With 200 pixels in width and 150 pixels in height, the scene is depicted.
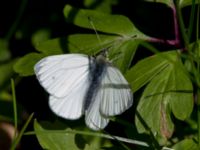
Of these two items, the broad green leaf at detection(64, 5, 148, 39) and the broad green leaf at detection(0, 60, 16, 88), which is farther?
the broad green leaf at detection(0, 60, 16, 88)

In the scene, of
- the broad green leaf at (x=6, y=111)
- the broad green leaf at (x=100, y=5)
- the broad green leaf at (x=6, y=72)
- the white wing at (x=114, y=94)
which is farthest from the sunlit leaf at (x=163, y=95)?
the broad green leaf at (x=6, y=72)

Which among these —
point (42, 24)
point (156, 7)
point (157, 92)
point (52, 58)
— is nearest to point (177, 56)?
point (157, 92)

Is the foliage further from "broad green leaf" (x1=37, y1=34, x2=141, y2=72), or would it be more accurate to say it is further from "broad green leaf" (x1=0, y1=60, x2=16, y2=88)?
"broad green leaf" (x1=0, y1=60, x2=16, y2=88)

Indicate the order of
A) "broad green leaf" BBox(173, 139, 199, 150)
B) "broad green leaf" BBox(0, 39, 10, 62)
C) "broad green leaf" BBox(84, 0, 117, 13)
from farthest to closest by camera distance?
"broad green leaf" BBox(0, 39, 10, 62) < "broad green leaf" BBox(84, 0, 117, 13) < "broad green leaf" BBox(173, 139, 199, 150)

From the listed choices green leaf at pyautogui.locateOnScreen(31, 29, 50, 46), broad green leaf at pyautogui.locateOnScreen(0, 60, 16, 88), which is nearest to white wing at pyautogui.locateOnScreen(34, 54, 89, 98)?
green leaf at pyautogui.locateOnScreen(31, 29, 50, 46)

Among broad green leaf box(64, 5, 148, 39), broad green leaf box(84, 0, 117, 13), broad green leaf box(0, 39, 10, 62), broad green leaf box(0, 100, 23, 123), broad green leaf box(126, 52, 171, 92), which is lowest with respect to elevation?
broad green leaf box(0, 100, 23, 123)

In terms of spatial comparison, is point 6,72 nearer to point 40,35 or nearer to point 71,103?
point 40,35

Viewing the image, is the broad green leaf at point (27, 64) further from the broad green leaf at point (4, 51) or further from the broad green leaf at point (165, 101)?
the broad green leaf at point (4, 51)
